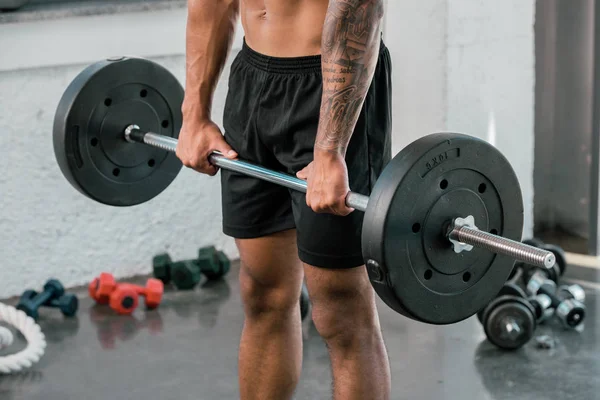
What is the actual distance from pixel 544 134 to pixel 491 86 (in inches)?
12.6

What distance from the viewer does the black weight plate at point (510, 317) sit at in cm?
247

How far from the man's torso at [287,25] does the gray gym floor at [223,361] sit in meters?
0.93

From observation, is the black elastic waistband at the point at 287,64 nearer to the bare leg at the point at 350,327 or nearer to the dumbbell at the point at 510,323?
the bare leg at the point at 350,327

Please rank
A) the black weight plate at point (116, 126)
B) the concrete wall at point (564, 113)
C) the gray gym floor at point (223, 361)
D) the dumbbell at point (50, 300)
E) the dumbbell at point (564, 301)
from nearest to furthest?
→ the black weight plate at point (116, 126), the gray gym floor at point (223, 361), the dumbbell at point (564, 301), the dumbbell at point (50, 300), the concrete wall at point (564, 113)

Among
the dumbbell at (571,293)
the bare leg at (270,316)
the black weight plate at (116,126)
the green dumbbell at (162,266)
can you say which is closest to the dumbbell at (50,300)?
the green dumbbell at (162,266)

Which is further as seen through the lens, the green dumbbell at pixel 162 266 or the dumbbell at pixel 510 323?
the green dumbbell at pixel 162 266

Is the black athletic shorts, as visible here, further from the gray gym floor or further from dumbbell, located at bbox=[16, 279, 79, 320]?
dumbbell, located at bbox=[16, 279, 79, 320]

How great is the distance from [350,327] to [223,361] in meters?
0.94

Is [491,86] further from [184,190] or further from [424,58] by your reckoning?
[184,190]

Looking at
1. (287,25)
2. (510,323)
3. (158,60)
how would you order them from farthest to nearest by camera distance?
1. (158,60)
2. (510,323)
3. (287,25)

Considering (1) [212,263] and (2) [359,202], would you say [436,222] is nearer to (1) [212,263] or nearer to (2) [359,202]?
(2) [359,202]

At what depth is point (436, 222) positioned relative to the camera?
4.66ft

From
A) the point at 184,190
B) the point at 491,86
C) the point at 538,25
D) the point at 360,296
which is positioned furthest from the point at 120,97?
the point at 538,25

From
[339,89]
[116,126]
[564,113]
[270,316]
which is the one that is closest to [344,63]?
[339,89]
